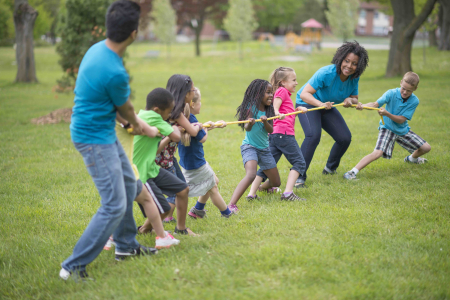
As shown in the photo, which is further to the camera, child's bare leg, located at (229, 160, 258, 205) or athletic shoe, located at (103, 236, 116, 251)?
child's bare leg, located at (229, 160, 258, 205)

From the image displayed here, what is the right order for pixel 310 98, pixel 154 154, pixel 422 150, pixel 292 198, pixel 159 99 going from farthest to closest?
pixel 422 150 → pixel 310 98 → pixel 292 198 → pixel 154 154 → pixel 159 99

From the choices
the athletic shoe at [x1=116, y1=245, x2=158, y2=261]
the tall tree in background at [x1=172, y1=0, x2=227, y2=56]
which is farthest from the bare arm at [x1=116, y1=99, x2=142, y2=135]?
the tall tree in background at [x1=172, y1=0, x2=227, y2=56]

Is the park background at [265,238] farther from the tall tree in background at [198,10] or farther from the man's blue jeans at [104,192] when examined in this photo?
the tall tree in background at [198,10]

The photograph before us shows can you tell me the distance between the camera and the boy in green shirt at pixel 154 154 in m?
3.81

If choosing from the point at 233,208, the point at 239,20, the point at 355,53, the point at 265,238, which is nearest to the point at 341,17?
the point at 239,20

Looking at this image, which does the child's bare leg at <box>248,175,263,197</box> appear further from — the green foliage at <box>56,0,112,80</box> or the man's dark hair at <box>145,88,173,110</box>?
the green foliage at <box>56,0,112,80</box>

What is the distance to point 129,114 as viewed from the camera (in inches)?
131

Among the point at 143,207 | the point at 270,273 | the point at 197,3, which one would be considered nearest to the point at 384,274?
the point at 270,273

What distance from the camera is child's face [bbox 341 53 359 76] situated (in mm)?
5781

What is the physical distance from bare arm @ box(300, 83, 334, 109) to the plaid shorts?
47.7 inches

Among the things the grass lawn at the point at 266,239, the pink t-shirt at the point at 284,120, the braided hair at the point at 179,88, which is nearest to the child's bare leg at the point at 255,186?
the grass lawn at the point at 266,239

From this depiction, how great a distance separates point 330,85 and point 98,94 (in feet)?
13.1

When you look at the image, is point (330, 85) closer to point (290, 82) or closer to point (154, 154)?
point (290, 82)

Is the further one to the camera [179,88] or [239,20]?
[239,20]
